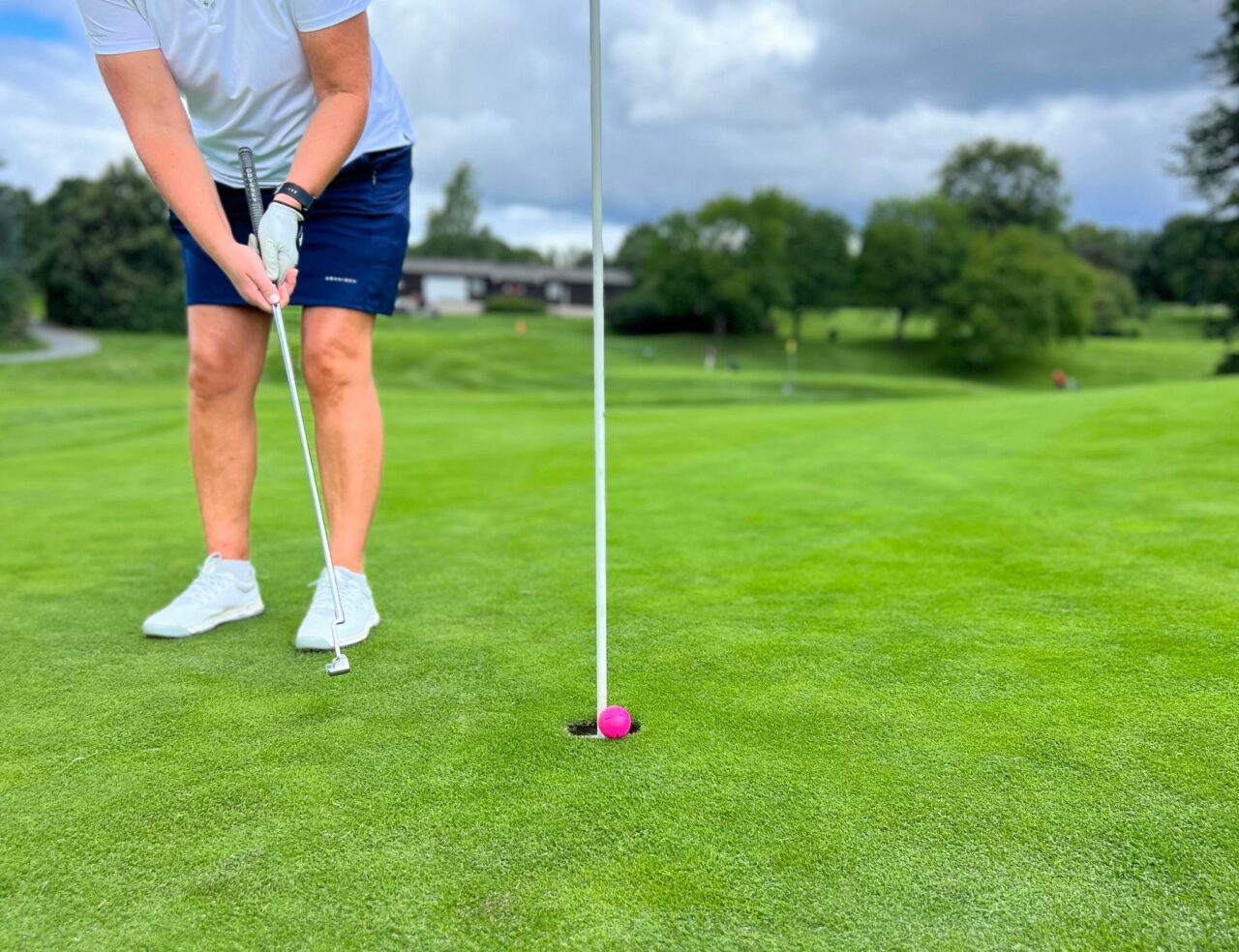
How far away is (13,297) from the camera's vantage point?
37.1 meters

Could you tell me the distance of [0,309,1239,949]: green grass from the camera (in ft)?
4.73

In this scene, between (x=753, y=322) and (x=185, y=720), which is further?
(x=753, y=322)

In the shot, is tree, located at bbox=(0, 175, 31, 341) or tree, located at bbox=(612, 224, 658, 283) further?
tree, located at bbox=(612, 224, 658, 283)

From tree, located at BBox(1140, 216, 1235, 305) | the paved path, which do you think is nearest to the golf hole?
the paved path

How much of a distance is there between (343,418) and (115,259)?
49396mm

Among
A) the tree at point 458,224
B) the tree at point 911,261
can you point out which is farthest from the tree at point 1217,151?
the tree at point 458,224

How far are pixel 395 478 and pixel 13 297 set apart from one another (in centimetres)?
3899

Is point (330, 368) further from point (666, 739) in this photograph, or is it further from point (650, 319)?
point (650, 319)

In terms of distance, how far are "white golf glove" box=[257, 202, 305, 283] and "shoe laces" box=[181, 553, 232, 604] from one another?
1.00 metres

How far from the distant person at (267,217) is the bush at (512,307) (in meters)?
64.9

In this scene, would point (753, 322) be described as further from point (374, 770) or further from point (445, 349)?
point (374, 770)

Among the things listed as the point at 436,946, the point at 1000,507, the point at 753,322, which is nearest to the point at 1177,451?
the point at 1000,507

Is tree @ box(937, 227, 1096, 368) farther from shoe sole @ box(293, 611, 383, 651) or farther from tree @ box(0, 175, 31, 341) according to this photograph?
shoe sole @ box(293, 611, 383, 651)

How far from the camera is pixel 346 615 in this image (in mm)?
2736
